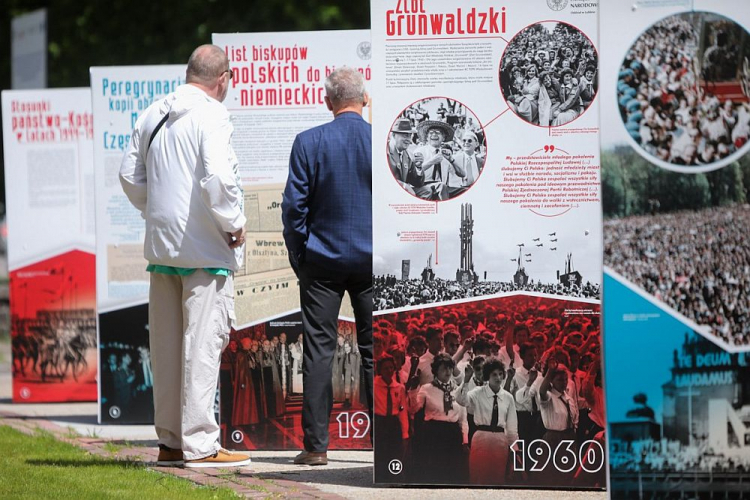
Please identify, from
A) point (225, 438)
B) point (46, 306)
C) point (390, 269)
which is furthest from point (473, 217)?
point (46, 306)

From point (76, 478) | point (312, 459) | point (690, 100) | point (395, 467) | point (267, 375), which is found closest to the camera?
point (690, 100)

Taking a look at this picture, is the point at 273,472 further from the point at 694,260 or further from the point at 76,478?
the point at 694,260

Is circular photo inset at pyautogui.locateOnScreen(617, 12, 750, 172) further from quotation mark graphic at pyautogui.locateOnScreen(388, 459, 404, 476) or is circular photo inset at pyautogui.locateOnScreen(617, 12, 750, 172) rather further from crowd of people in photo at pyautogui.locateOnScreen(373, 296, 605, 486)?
quotation mark graphic at pyautogui.locateOnScreen(388, 459, 404, 476)

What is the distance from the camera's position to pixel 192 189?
20.7ft

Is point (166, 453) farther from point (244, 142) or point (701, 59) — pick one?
point (701, 59)

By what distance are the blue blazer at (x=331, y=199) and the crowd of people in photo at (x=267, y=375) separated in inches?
33.3

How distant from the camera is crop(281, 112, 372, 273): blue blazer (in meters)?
6.50

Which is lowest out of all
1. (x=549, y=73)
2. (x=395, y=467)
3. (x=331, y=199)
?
(x=395, y=467)

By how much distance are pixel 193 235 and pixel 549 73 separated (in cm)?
194

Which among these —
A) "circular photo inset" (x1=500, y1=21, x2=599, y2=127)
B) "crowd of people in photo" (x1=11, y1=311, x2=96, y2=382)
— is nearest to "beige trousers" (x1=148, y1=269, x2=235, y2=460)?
"circular photo inset" (x1=500, y1=21, x2=599, y2=127)

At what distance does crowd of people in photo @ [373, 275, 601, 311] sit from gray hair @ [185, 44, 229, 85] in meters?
1.50

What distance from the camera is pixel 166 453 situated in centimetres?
661

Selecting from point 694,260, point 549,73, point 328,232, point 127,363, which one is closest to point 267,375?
point 328,232

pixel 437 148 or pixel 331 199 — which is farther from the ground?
pixel 437 148
